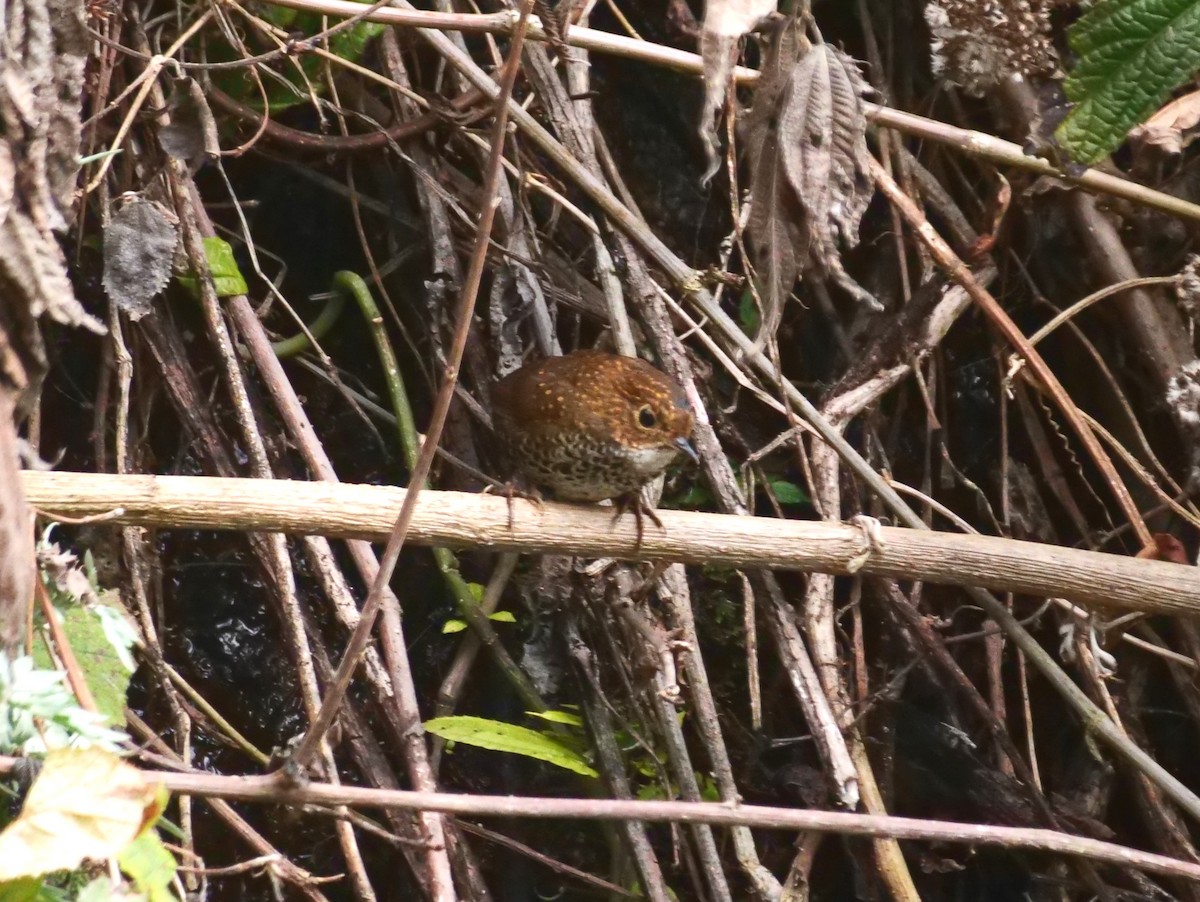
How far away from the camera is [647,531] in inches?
95.5

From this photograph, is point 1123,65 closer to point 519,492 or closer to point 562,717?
point 519,492

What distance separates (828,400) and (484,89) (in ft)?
4.01

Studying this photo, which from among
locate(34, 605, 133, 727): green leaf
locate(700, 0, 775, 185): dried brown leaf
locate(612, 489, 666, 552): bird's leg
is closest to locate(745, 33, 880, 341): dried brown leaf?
locate(700, 0, 775, 185): dried brown leaf

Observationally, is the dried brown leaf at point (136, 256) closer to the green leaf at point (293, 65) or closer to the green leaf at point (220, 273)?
the green leaf at point (220, 273)

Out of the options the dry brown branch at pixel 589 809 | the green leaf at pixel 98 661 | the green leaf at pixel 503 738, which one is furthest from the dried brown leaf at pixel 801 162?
the green leaf at pixel 503 738

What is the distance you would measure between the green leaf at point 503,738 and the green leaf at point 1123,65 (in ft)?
5.43

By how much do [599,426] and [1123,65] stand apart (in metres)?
1.28

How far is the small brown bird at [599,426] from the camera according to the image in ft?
9.50

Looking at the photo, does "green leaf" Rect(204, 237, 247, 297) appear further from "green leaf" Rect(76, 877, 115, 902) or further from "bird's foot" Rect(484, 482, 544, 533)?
"green leaf" Rect(76, 877, 115, 902)

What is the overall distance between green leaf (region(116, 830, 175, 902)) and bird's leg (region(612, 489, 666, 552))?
116 centimetres

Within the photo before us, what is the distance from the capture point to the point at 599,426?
2.95 metres

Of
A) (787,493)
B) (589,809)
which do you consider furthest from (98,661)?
(787,493)

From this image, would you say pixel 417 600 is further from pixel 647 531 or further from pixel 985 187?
pixel 985 187

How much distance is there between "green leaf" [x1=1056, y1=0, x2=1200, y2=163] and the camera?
2.32 metres
